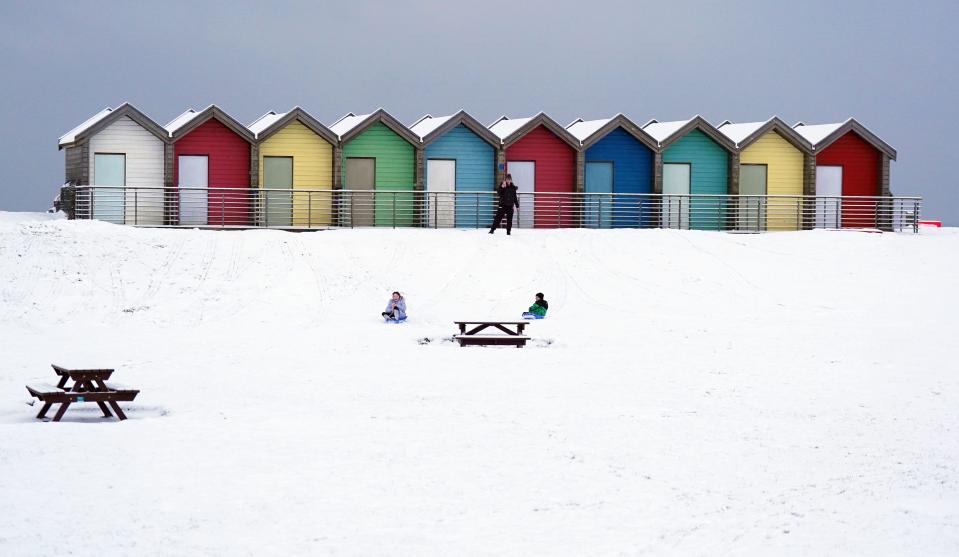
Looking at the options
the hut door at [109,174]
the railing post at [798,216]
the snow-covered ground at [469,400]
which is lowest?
the snow-covered ground at [469,400]

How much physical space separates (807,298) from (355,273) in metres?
9.92

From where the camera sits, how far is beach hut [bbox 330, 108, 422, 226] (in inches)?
1478

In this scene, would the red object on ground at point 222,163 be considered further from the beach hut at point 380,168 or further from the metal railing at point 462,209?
the beach hut at point 380,168

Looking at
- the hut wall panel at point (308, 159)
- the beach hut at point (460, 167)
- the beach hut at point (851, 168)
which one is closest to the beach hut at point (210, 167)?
the hut wall panel at point (308, 159)

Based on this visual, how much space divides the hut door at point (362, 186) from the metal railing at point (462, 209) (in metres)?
0.04

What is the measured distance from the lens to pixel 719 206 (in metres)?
39.9

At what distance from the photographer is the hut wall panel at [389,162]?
1484 inches

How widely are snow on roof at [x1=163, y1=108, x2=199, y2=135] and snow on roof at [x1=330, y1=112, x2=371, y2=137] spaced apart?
407cm

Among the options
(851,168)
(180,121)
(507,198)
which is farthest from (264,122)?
(851,168)

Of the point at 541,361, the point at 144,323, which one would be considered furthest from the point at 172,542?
the point at 144,323

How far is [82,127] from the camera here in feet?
120

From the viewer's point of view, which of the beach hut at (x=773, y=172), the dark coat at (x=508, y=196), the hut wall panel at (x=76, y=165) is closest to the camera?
the dark coat at (x=508, y=196)

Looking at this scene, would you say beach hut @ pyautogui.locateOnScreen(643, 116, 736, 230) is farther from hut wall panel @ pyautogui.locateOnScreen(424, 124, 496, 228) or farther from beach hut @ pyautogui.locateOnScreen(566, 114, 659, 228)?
hut wall panel @ pyautogui.locateOnScreen(424, 124, 496, 228)

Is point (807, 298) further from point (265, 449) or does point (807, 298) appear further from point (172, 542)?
point (172, 542)
